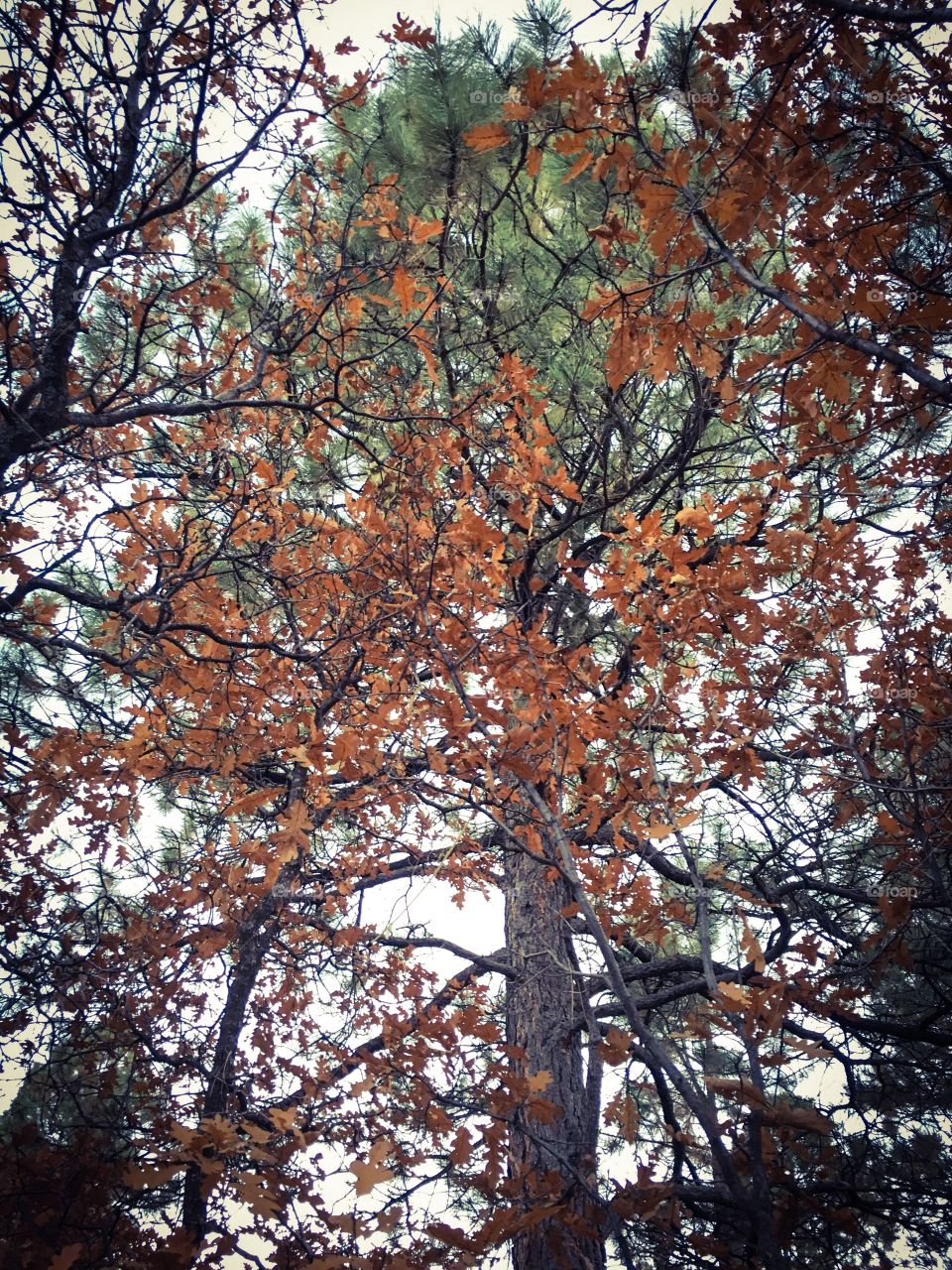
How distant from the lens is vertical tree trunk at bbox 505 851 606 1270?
234cm

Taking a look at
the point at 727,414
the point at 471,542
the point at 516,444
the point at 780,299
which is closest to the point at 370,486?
the point at 516,444

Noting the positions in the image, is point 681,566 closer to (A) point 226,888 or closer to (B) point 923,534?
(B) point 923,534

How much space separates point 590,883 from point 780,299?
2.45 meters

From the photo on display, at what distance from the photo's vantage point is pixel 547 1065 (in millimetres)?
3439

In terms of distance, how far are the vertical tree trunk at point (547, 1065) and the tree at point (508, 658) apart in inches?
1.3

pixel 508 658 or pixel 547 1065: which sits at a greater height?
pixel 508 658

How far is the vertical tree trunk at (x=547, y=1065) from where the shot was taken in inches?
92.0

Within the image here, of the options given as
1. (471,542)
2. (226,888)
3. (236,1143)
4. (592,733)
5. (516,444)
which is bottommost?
(236,1143)

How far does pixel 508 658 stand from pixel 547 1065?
2.36m

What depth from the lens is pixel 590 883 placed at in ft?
9.97

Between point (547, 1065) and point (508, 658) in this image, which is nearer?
point (508, 658)

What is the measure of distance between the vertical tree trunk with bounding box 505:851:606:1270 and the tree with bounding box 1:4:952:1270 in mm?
32

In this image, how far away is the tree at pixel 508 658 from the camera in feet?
6.33

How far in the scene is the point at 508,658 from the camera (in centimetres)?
248
